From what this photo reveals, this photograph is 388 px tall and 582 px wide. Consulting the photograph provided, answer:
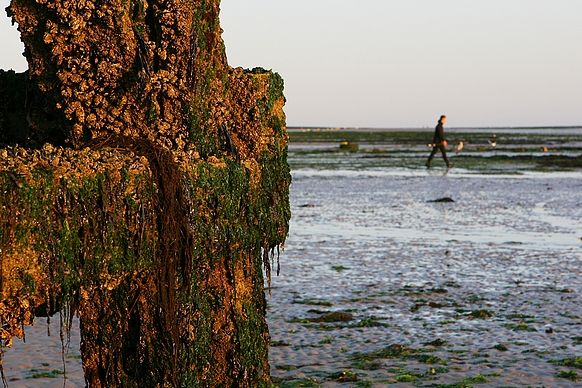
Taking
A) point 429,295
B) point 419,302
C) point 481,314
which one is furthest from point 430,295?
point 481,314

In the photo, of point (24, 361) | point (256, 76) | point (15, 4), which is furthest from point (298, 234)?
point (15, 4)

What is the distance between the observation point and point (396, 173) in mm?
36219

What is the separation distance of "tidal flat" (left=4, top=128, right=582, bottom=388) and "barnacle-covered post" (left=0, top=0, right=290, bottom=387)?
8.11 ft

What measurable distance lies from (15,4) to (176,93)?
0.89 m

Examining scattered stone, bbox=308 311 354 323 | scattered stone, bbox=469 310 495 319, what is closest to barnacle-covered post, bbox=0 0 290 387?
scattered stone, bbox=308 311 354 323

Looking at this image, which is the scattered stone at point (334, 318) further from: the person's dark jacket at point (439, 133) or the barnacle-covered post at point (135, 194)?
the person's dark jacket at point (439, 133)

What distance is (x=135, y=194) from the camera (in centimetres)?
420

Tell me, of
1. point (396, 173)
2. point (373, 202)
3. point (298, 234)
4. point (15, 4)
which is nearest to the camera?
point (15, 4)

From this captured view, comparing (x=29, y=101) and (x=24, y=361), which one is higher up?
(x=29, y=101)

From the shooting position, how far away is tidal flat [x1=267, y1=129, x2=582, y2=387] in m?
7.72

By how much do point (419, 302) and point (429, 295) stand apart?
0.47 metres

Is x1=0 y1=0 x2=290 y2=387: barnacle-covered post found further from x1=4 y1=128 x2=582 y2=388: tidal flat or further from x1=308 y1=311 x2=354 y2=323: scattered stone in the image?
x1=308 y1=311 x2=354 y2=323: scattered stone

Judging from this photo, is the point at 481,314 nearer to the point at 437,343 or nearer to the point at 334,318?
the point at 437,343

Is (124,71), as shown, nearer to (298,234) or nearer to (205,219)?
(205,219)
